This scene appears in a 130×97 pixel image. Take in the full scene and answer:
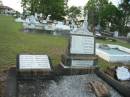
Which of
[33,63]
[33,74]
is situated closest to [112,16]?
[33,63]

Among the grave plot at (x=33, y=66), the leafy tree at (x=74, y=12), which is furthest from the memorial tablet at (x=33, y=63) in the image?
the leafy tree at (x=74, y=12)

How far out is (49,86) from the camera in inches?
232

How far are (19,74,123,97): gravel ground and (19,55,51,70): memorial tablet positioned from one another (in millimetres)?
461

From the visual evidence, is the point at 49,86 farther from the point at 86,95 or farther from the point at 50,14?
the point at 50,14

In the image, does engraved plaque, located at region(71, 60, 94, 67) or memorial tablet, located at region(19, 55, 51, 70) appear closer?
memorial tablet, located at region(19, 55, 51, 70)

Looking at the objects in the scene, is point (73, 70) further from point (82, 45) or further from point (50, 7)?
point (50, 7)

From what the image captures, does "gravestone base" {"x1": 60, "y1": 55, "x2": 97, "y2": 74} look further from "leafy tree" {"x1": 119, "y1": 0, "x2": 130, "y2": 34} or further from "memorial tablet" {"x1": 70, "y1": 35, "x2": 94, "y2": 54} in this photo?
"leafy tree" {"x1": 119, "y1": 0, "x2": 130, "y2": 34}

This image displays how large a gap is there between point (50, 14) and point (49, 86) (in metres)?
33.6

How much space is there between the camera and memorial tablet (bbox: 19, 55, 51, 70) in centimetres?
640

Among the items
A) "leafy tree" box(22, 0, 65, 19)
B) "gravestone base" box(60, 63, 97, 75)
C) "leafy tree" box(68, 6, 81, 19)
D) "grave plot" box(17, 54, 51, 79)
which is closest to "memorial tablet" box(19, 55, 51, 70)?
"grave plot" box(17, 54, 51, 79)

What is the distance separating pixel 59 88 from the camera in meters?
5.79

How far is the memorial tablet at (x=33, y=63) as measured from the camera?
21.0ft

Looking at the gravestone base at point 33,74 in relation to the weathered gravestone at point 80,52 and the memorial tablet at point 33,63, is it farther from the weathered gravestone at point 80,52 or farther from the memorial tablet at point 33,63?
the weathered gravestone at point 80,52

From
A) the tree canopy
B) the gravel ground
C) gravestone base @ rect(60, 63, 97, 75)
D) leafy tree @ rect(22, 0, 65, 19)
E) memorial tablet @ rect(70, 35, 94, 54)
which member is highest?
leafy tree @ rect(22, 0, 65, 19)
